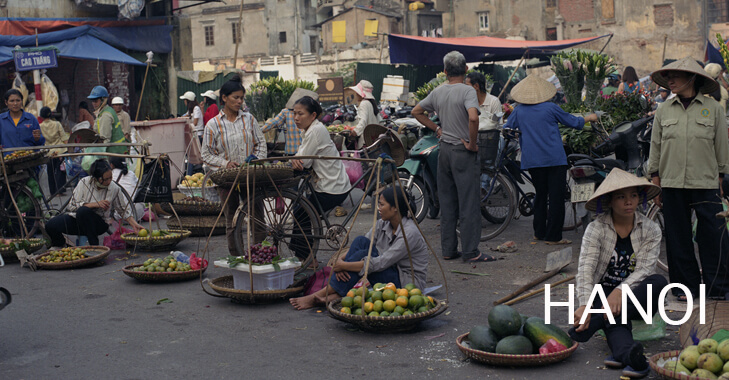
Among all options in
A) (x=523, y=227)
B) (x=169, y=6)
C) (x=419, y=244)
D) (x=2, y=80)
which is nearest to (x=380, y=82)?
(x=169, y=6)

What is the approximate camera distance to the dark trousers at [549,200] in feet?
26.3

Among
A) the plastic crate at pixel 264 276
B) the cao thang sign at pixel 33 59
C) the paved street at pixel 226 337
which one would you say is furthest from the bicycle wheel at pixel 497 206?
the cao thang sign at pixel 33 59

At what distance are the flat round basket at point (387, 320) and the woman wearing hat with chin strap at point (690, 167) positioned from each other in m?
1.96

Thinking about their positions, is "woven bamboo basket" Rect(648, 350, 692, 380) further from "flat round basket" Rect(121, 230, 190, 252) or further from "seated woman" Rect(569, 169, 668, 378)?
"flat round basket" Rect(121, 230, 190, 252)

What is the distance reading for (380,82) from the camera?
28125 mm

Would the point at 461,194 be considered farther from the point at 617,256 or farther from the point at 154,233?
the point at 154,233

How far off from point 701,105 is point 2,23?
16.2m

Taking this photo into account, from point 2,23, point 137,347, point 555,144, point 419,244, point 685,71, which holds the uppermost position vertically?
point 2,23

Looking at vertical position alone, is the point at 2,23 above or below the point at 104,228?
above

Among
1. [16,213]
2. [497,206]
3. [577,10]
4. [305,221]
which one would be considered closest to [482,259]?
[497,206]

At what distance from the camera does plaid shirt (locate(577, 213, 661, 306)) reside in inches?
182

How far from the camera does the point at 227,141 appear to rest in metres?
7.70

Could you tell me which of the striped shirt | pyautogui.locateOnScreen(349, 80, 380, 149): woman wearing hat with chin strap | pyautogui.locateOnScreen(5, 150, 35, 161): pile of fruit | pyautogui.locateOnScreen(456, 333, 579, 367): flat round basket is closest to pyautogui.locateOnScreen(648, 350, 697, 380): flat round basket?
pyautogui.locateOnScreen(456, 333, 579, 367): flat round basket

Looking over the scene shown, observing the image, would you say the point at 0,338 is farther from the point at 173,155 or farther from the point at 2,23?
the point at 2,23
